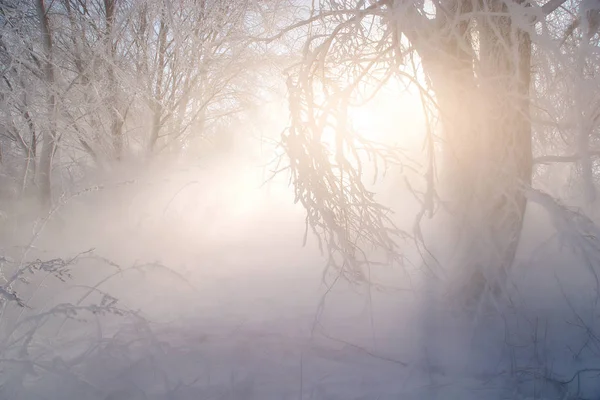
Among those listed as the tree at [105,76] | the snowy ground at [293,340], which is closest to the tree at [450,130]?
the snowy ground at [293,340]

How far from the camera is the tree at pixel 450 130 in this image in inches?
122

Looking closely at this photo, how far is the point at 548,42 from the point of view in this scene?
2506mm

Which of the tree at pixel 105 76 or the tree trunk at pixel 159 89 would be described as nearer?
the tree at pixel 105 76

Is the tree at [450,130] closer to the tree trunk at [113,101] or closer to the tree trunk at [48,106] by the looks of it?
the tree trunk at [113,101]

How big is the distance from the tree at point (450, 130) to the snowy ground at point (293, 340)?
0.44 metres

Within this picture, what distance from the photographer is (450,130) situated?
11.5 ft

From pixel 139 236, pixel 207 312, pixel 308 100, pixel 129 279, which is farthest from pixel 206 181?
pixel 308 100

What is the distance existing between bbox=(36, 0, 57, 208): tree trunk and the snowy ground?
7.20ft

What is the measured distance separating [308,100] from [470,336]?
2154 millimetres

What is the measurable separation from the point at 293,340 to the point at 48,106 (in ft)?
16.9

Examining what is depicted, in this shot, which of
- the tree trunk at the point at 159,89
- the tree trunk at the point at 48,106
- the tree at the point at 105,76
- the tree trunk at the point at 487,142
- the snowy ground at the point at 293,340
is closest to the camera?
the snowy ground at the point at 293,340

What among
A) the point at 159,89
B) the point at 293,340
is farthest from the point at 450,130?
the point at 159,89

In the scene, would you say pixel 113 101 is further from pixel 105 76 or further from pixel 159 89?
pixel 159 89

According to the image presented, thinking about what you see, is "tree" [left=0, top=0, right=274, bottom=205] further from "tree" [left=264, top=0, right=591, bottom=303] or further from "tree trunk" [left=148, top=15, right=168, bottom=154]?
"tree" [left=264, top=0, right=591, bottom=303]
